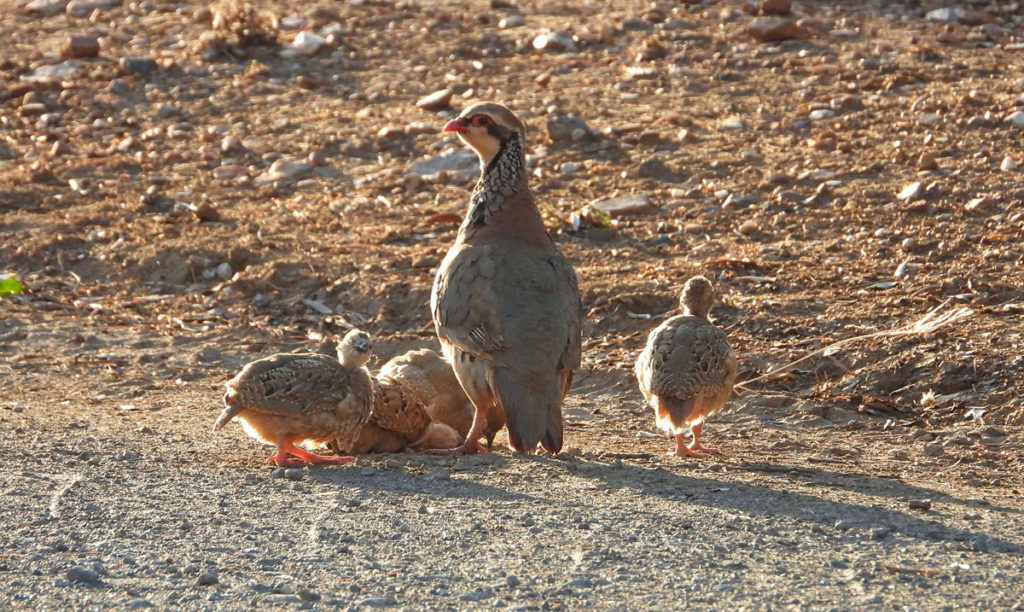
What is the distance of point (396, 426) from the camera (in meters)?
8.88

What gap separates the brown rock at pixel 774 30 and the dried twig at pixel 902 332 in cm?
706

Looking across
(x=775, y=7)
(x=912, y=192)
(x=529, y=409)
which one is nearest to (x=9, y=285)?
(x=529, y=409)

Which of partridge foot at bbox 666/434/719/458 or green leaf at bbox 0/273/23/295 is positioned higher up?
partridge foot at bbox 666/434/719/458

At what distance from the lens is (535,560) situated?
6.24m

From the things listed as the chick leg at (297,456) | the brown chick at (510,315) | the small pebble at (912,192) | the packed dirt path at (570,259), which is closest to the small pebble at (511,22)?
the packed dirt path at (570,259)

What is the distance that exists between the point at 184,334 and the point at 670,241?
3.91m

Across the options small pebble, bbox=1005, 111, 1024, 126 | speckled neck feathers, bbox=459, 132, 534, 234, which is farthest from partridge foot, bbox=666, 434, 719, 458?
small pebble, bbox=1005, 111, 1024, 126

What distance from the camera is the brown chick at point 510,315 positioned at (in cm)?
836

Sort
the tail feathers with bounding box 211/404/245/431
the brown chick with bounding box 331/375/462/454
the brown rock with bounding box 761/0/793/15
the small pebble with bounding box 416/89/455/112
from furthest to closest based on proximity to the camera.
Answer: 1. the brown rock with bounding box 761/0/793/15
2. the small pebble with bounding box 416/89/455/112
3. the brown chick with bounding box 331/375/462/454
4. the tail feathers with bounding box 211/404/245/431

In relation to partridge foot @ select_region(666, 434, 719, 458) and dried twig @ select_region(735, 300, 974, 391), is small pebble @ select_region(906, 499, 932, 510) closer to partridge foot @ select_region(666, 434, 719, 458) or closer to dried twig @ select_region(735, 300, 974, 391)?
partridge foot @ select_region(666, 434, 719, 458)

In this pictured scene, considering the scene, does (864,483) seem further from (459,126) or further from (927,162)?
(927,162)

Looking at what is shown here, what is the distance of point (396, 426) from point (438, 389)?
0.69 meters

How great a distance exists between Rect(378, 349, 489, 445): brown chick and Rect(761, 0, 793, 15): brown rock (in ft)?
29.7

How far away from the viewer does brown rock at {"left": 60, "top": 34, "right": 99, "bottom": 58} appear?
60.0ft
